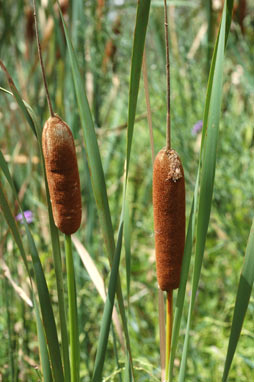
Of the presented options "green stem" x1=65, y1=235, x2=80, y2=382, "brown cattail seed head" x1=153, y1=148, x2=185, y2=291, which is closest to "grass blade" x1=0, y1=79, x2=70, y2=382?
"green stem" x1=65, y1=235, x2=80, y2=382

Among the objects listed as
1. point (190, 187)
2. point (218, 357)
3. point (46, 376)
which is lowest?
point (218, 357)

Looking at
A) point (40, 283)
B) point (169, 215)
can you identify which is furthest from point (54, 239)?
point (169, 215)

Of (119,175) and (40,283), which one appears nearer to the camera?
(40,283)

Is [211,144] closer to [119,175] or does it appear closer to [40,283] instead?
[40,283]

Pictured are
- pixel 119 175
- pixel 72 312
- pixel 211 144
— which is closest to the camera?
pixel 211 144

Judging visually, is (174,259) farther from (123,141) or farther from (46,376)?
(123,141)

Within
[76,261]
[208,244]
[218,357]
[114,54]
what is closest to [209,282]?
[208,244]
